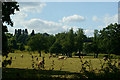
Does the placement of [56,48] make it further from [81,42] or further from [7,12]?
[7,12]

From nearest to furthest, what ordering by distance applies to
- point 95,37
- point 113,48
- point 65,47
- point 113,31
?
point 113,48 < point 113,31 < point 65,47 < point 95,37

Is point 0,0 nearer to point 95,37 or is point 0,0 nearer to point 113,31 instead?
point 113,31

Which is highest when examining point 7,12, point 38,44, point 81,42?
point 7,12

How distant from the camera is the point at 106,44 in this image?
71312 millimetres

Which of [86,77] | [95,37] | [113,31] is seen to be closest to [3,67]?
[86,77]

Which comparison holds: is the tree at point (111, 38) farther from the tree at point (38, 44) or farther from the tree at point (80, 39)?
the tree at point (38, 44)

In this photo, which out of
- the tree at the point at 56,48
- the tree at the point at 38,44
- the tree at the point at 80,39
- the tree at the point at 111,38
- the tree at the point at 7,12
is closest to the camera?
the tree at the point at 7,12

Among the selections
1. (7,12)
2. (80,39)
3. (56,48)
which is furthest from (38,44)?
(7,12)

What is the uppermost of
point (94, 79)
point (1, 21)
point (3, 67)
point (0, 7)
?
point (0, 7)

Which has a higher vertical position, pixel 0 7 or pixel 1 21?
pixel 0 7

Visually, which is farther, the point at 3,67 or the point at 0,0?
the point at 0,0

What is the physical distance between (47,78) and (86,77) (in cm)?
211

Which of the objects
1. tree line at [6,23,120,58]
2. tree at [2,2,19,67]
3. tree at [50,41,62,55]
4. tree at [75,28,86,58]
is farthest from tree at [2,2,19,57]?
tree at [50,41,62,55]

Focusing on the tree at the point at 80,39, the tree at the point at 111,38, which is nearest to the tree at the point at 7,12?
the tree at the point at 111,38
